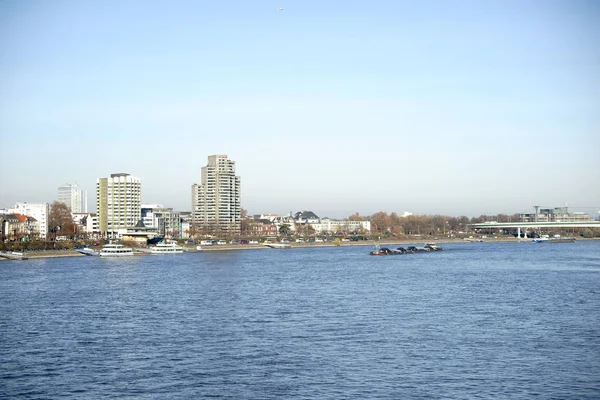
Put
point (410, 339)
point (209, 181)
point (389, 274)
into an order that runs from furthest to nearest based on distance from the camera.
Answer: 1. point (209, 181)
2. point (389, 274)
3. point (410, 339)

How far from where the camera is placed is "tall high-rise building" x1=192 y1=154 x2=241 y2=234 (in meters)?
123

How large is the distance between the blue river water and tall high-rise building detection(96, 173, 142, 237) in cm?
8571

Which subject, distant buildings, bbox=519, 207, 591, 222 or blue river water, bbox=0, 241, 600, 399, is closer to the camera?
blue river water, bbox=0, 241, 600, 399

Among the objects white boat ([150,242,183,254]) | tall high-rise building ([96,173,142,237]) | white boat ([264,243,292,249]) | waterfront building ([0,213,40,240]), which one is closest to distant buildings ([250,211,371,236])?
tall high-rise building ([96,173,142,237])

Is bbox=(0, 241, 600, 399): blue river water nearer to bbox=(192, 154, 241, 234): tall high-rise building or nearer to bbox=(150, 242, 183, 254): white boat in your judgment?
bbox=(150, 242, 183, 254): white boat

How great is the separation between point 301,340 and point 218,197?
10495cm

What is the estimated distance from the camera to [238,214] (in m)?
126

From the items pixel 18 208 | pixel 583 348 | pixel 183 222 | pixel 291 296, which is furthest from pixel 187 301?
pixel 183 222

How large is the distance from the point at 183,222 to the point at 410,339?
119 metres

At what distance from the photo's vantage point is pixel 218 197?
123 m

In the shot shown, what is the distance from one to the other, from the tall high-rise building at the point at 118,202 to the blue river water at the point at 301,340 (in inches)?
3374

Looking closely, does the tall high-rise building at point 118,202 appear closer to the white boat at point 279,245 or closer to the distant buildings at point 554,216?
the white boat at point 279,245

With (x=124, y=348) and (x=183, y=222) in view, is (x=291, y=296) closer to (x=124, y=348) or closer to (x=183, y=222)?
(x=124, y=348)

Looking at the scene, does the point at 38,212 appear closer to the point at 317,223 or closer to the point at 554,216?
the point at 317,223
